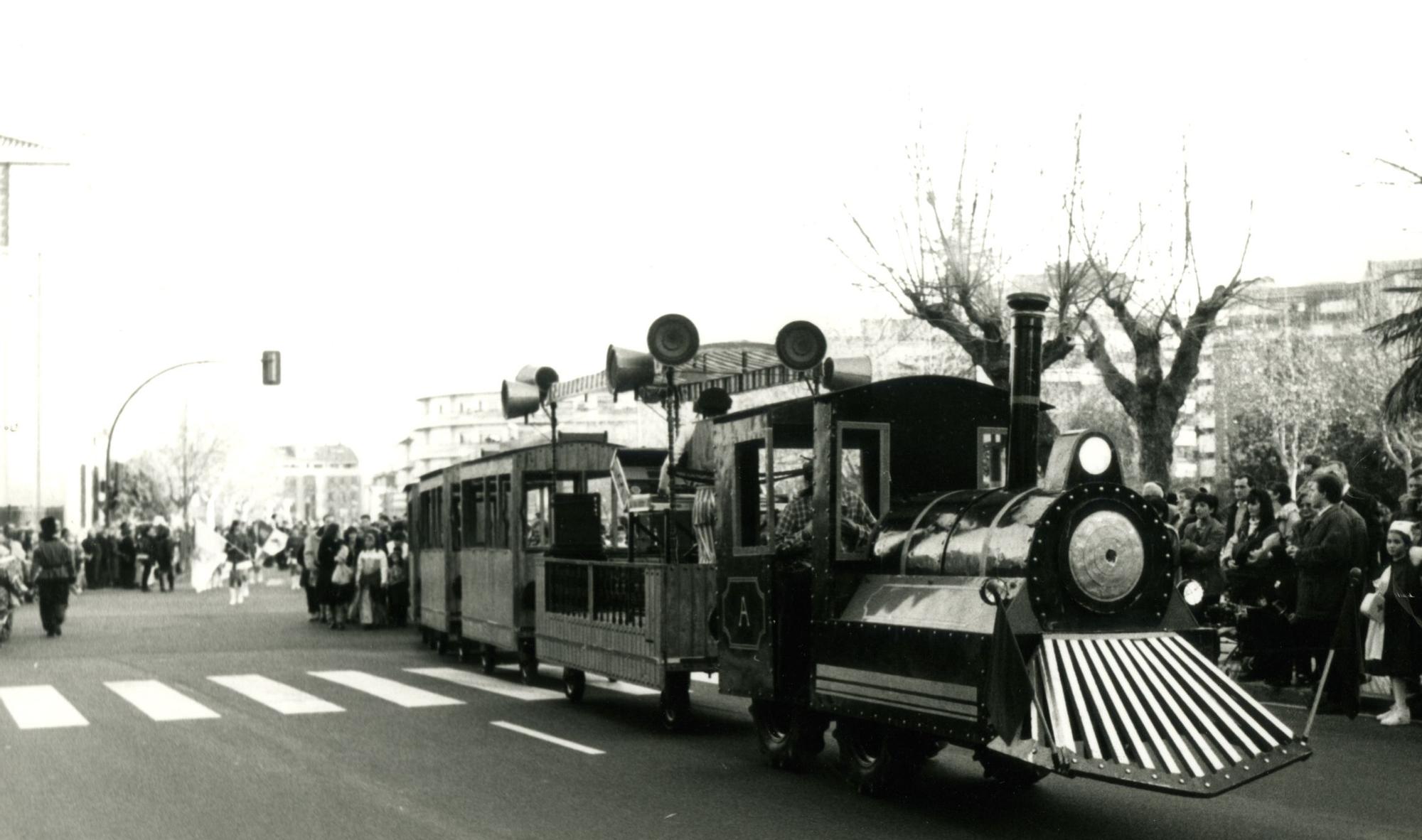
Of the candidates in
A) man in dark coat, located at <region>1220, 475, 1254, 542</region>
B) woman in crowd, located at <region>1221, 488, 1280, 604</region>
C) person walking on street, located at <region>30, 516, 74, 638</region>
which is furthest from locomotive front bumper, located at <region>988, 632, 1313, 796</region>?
person walking on street, located at <region>30, 516, 74, 638</region>

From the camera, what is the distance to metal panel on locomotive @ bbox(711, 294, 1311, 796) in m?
7.32

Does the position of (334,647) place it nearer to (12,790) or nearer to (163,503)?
(12,790)

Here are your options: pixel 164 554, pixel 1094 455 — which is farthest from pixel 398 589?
pixel 1094 455

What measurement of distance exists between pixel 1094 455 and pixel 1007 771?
2.05m

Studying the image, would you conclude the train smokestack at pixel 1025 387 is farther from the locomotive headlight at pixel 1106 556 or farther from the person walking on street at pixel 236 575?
the person walking on street at pixel 236 575

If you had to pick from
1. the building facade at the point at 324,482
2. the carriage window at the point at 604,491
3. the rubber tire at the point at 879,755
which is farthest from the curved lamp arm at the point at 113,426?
the building facade at the point at 324,482

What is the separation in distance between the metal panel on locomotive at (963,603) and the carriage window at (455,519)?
32.9ft

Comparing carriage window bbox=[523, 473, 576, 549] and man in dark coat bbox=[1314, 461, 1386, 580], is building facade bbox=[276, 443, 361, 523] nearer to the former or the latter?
carriage window bbox=[523, 473, 576, 549]

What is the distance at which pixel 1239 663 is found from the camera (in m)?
13.7

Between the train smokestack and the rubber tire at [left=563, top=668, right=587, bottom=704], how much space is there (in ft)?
21.7

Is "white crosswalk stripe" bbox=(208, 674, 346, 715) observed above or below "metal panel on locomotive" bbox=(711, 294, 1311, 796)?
below

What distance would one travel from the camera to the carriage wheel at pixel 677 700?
1191 cm

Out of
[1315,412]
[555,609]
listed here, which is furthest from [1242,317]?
[555,609]

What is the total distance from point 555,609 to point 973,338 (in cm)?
844
